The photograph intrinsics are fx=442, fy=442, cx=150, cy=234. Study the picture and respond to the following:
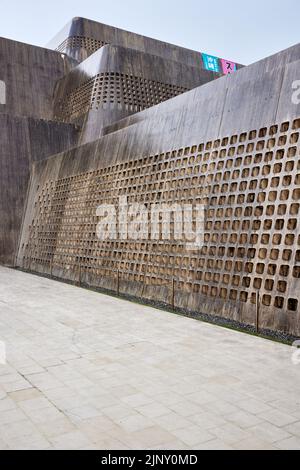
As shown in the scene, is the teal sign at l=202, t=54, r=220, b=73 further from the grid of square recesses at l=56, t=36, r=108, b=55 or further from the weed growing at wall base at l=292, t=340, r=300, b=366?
the weed growing at wall base at l=292, t=340, r=300, b=366

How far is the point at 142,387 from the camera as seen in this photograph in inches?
141

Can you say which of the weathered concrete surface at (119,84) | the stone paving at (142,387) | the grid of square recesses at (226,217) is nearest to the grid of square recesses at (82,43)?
the weathered concrete surface at (119,84)

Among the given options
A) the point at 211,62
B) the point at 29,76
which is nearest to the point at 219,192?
the point at 29,76

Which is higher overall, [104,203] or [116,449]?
[104,203]

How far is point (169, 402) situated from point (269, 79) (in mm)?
5081

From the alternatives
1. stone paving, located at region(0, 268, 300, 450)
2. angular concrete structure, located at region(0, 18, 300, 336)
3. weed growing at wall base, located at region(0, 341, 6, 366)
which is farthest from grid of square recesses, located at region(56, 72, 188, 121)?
weed growing at wall base, located at region(0, 341, 6, 366)

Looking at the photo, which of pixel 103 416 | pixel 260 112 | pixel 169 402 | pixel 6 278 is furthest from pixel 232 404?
pixel 6 278

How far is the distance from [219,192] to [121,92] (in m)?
10.1

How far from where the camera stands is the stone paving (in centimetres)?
273

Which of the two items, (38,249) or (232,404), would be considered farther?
(38,249)

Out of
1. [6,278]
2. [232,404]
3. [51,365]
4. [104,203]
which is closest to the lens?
[232,404]

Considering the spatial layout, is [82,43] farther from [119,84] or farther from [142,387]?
[142,387]
